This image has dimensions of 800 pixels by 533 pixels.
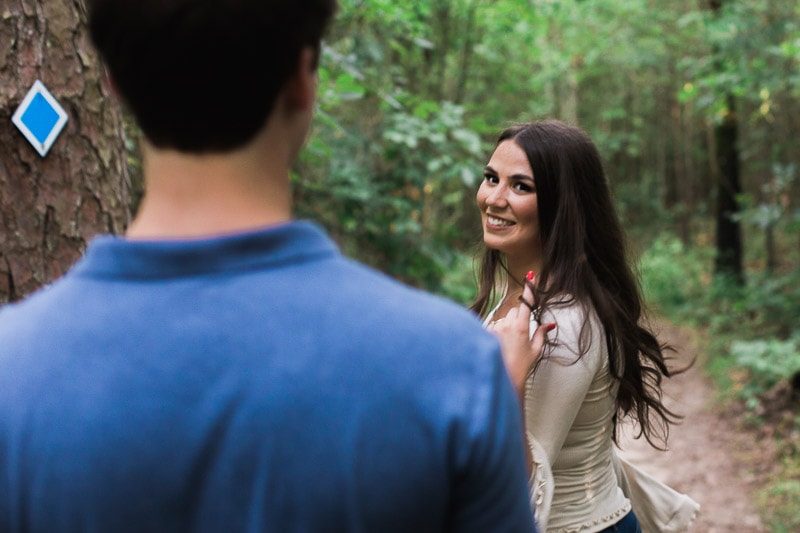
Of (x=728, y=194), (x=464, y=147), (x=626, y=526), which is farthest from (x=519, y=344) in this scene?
(x=728, y=194)

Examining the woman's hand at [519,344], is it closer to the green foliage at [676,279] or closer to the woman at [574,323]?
the woman at [574,323]

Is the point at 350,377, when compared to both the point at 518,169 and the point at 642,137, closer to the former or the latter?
the point at 518,169

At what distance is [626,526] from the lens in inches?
89.6

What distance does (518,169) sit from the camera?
7.70 feet

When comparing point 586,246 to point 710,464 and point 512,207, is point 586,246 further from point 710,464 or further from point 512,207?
point 710,464

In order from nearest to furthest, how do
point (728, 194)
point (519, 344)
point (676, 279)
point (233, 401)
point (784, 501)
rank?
1. point (233, 401)
2. point (519, 344)
3. point (784, 501)
4. point (728, 194)
5. point (676, 279)

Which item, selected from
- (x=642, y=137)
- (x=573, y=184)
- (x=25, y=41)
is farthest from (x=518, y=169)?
(x=642, y=137)

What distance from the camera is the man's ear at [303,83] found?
0.89 m

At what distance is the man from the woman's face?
1490mm

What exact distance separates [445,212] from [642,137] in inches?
596

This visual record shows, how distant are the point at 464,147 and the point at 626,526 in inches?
160

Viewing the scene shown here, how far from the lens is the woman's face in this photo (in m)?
2.33

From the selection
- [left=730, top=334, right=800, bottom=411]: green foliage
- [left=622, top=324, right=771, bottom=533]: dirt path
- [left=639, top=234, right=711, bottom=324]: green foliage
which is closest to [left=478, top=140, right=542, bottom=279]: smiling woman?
[left=622, top=324, right=771, bottom=533]: dirt path

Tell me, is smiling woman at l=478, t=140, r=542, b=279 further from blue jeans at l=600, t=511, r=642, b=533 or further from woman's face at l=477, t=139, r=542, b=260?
blue jeans at l=600, t=511, r=642, b=533
